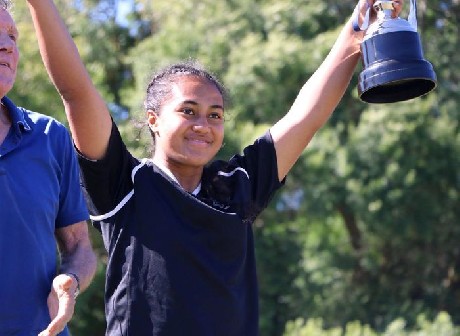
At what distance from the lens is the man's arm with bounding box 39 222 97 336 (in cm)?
236

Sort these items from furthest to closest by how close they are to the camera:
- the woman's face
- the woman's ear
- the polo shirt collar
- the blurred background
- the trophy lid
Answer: the blurred background < the trophy lid < the woman's ear < the woman's face < the polo shirt collar

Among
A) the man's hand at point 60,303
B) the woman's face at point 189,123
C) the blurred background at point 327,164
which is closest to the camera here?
the man's hand at point 60,303

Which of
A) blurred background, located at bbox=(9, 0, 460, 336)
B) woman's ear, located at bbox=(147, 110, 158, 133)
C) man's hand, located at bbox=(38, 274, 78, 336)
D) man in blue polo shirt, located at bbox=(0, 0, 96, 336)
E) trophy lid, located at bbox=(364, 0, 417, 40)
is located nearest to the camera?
man's hand, located at bbox=(38, 274, 78, 336)

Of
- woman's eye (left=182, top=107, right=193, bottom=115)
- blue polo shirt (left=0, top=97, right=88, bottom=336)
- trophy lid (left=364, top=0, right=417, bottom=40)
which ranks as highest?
trophy lid (left=364, top=0, right=417, bottom=40)

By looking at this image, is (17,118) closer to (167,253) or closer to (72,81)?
(72,81)

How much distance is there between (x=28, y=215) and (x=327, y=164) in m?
6.55

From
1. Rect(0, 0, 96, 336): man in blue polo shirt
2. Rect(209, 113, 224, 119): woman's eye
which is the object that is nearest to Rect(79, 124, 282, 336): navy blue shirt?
Rect(0, 0, 96, 336): man in blue polo shirt

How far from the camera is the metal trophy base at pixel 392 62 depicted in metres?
3.04

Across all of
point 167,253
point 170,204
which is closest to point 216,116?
point 170,204

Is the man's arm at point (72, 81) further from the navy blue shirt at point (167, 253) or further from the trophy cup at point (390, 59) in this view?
the trophy cup at point (390, 59)

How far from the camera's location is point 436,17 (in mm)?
9469

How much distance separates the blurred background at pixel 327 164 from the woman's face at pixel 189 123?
496 centimetres

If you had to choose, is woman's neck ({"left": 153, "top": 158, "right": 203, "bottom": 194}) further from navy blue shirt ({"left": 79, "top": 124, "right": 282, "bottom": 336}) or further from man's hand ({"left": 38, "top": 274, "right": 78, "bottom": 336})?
man's hand ({"left": 38, "top": 274, "right": 78, "bottom": 336})

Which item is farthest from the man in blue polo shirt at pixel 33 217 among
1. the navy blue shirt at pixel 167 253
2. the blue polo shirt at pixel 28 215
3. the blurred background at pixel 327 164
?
the blurred background at pixel 327 164
